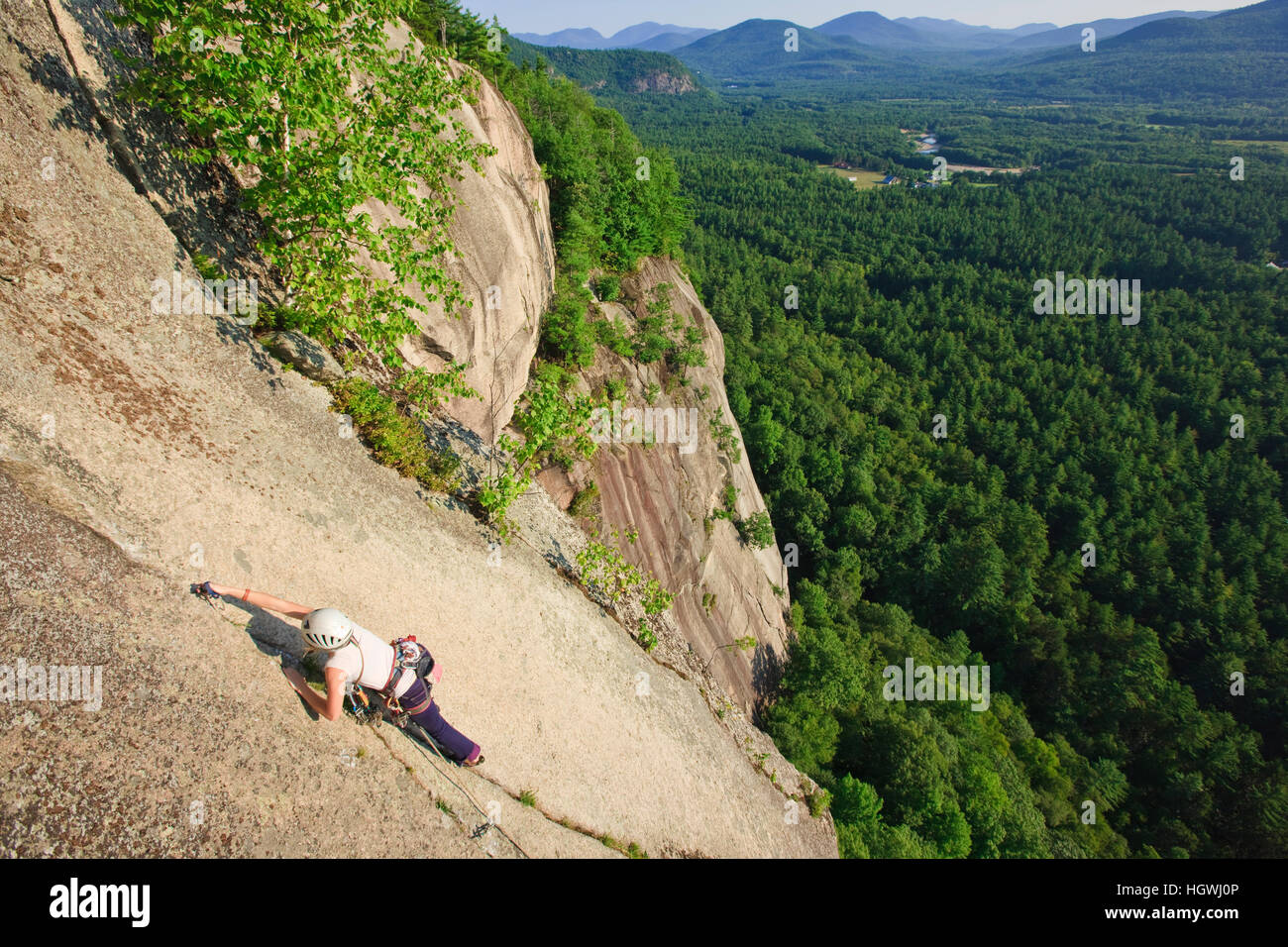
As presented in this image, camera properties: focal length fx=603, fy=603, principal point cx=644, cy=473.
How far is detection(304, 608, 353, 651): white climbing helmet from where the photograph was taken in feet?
19.3

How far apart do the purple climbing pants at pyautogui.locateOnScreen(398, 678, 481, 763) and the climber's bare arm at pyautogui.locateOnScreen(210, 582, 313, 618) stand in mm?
1413

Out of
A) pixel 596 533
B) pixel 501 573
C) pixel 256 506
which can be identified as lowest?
pixel 596 533

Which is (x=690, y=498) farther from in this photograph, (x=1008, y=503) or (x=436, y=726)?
(x=1008, y=503)

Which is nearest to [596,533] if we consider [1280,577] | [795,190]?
[1280,577]

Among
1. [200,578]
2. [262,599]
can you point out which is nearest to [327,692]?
[262,599]

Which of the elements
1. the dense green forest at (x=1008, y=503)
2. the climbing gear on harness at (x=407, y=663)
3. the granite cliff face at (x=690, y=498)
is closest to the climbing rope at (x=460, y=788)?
the climbing gear on harness at (x=407, y=663)

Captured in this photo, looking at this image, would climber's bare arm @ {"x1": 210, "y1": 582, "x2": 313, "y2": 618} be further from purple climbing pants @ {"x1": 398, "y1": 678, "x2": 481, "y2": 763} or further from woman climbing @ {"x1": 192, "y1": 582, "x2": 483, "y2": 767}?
purple climbing pants @ {"x1": 398, "y1": 678, "x2": 481, "y2": 763}

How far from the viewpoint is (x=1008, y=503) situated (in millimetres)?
55906

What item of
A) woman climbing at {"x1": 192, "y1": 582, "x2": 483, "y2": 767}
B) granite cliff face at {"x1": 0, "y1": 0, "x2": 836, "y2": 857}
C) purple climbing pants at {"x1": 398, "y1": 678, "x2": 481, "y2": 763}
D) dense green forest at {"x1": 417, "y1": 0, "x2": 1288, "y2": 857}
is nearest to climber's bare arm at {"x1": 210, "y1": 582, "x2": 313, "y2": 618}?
woman climbing at {"x1": 192, "y1": 582, "x2": 483, "y2": 767}

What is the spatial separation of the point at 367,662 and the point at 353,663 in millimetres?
134

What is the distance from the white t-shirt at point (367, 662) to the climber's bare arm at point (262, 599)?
59 cm
